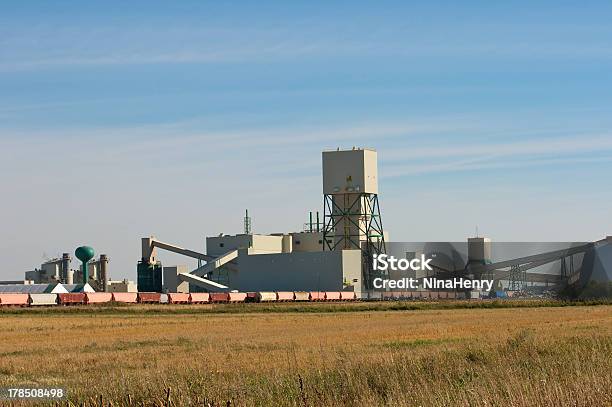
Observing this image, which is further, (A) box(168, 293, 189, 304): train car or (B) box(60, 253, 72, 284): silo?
(B) box(60, 253, 72, 284): silo

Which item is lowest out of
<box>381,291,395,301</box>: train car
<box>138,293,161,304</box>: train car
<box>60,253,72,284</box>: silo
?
<box>381,291,395,301</box>: train car

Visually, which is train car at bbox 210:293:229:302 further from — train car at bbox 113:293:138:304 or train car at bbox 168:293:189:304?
train car at bbox 113:293:138:304

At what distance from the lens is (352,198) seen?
131 m

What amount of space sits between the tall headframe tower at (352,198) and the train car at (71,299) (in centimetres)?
4441

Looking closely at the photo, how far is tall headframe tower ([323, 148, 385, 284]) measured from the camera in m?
129

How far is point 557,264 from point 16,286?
73.0 meters

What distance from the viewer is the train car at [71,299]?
303 feet

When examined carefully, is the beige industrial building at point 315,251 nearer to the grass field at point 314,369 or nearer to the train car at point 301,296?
the train car at point 301,296

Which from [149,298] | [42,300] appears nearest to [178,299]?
[149,298]

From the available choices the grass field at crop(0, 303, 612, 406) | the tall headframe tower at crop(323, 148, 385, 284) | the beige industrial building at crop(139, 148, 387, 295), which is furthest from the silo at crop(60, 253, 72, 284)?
the grass field at crop(0, 303, 612, 406)

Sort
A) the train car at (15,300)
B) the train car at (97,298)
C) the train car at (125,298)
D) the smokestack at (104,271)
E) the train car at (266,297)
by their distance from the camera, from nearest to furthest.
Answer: the train car at (15,300), the train car at (97,298), the train car at (125,298), the train car at (266,297), the smokestack at (104,271)

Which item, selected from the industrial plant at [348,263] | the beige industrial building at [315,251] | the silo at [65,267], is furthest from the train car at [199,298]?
the silo at [65,267]

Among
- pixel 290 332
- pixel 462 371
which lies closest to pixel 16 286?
pixel 290 332

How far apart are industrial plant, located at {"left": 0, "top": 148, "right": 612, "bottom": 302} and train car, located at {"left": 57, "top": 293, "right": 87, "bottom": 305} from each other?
16.7m
